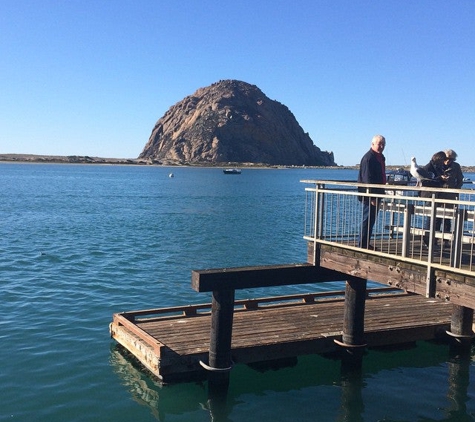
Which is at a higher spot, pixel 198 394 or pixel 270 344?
pixel 270 344

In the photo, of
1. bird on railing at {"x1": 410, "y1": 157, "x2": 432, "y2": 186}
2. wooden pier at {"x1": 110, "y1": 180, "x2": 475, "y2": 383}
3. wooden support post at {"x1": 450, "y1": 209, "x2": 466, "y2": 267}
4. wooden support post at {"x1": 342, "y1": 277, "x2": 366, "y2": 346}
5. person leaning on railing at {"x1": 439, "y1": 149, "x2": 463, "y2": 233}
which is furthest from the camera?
person leaning on railing at {"x1": 439, "y1": 149, "x2": 463, "y2": 233}

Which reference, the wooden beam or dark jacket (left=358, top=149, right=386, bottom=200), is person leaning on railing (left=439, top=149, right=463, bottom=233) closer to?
dark jacket (left=358, top=149, right=386, bottom=200)

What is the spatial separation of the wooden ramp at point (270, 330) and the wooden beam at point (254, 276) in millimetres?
1466

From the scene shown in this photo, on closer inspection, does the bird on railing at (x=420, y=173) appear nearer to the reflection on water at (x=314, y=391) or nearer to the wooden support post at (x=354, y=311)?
the wooden support post at (x=354, y=311)

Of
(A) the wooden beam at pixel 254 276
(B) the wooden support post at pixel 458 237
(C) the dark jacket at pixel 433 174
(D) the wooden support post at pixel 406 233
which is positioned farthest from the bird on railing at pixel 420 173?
(B) the wooden support post at pixel 458 237

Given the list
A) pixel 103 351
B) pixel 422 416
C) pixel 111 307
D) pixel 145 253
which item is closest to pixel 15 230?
pixel 145 253

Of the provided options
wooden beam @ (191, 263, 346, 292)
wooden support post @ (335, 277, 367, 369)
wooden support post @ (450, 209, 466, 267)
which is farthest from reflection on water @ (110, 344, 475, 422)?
wooden support post @ (450, 209, 466, 267)

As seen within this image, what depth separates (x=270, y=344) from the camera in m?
11.1

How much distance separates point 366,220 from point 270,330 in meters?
3.45

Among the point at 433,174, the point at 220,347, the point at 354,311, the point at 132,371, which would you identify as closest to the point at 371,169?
the point at 433,174

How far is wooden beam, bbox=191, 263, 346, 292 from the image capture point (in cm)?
961

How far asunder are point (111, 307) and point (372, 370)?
8.10m

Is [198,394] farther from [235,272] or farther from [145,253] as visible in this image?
[145,253]

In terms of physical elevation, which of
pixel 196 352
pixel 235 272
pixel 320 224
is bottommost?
pixel 196 352
